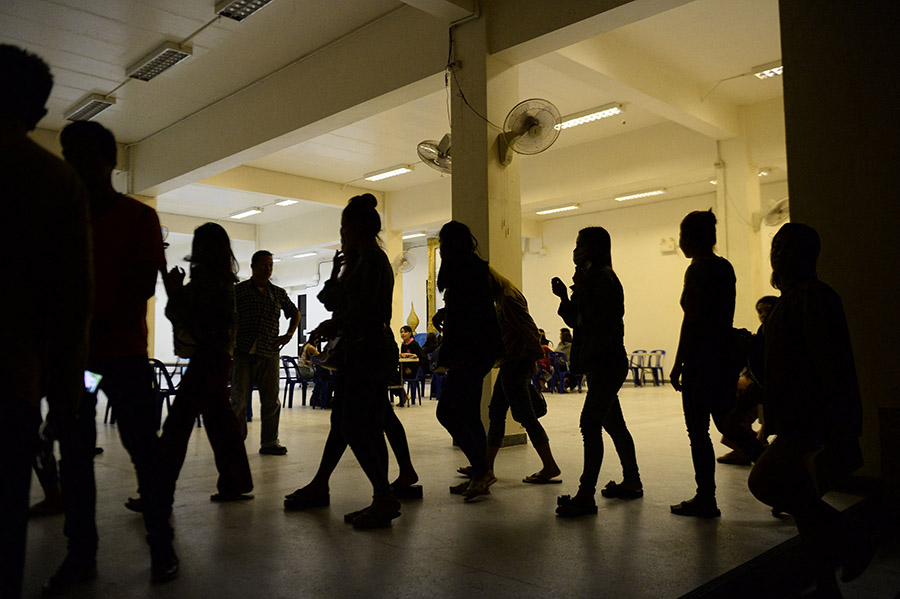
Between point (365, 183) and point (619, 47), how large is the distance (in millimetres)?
6785

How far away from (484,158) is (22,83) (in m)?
4.52

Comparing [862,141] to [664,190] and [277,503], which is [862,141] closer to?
[277,503]

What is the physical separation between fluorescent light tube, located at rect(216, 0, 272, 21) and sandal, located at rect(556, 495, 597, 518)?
16.7 ft

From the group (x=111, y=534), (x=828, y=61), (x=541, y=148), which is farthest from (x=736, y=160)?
(x=111, y=534)

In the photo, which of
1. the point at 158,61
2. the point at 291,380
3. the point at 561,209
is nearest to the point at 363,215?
the point at 158,61

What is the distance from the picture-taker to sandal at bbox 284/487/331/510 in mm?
3180

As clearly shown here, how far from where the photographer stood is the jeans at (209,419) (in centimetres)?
288

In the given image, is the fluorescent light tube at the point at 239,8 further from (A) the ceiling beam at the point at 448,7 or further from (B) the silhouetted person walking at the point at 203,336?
(B) the silhouetted person walking at the point at 203,336

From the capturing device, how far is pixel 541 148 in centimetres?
557

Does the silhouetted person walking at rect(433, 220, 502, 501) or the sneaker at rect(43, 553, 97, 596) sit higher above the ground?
the silhouetted person walking at rect(433, 220, 502, 501)

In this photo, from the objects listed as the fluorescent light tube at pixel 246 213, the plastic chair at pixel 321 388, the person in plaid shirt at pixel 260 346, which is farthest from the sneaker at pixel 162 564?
the fluorescent light tube at pixel 246 213

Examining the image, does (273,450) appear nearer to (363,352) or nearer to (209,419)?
(209,419)

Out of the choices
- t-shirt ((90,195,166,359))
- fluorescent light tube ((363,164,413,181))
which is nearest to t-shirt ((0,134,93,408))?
t-shirt ((90,195,166,359))

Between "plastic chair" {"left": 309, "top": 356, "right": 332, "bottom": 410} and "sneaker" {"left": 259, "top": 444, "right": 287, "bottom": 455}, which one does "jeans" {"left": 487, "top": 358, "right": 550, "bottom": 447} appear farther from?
"plastic chair" {"left": 309, "top": 356, "right": 332, "bottom": 410}
